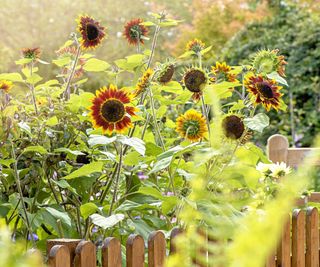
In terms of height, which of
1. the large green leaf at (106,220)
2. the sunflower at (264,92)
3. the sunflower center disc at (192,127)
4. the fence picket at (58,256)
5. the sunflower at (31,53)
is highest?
the sunflower at (31,53)

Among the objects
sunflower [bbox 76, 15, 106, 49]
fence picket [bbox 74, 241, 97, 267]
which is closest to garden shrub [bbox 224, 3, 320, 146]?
sunflower [bbox 76, 15, 106, 49]

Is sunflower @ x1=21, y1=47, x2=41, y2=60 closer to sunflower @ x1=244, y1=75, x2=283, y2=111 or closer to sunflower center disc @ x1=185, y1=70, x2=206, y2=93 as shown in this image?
sunflower center disc @ x1=185, y1=70, x2=206, y2=93

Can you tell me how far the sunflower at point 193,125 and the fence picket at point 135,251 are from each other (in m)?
0.51

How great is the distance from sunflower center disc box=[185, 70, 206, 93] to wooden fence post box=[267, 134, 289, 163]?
2.10 metres

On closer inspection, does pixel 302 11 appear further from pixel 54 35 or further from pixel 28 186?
pixel 54 35

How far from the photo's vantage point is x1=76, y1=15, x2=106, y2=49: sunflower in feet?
7.42

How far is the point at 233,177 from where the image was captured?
7.19 feet

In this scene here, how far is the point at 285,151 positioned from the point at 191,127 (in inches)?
80.4

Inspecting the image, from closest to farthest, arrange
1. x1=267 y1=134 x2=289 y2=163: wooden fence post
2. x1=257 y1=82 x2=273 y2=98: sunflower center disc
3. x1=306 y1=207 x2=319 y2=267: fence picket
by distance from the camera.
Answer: x1=257 y1=82 x2=273 y2=98: sunflower center disc, x1=306 y1=207 x2=319 y2=267: fence picket, x1=267 y1=134 x2=289 y2=163: wooden fence post

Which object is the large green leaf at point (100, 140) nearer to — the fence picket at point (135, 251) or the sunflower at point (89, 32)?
the fence picket at point (135, 251)

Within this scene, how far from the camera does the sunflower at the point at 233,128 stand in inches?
79.4

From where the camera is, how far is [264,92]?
204cm

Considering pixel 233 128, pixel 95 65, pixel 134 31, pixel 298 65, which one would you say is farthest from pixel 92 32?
pixel 298 65

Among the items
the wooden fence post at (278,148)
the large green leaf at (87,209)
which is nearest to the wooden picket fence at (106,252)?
the large green leaf at (87,209)
